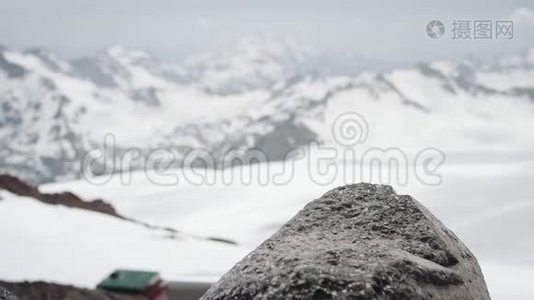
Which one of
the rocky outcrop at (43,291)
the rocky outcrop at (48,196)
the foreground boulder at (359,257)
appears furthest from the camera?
the rocky outcrop at (48,196)

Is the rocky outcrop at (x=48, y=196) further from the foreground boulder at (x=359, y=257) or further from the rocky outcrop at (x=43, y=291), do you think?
the foreground boulder at (x=359, y=257)

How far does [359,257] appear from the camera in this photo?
16.2 ft

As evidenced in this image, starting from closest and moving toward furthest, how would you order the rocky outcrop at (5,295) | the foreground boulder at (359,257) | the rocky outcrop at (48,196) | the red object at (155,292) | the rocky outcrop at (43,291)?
the foreground boulder at (359,257) < the rocky outcrop at (5,295) < the red object at (155,292) < the rocky outcrop at (43,291) < the rocky outcrop at (48,196)

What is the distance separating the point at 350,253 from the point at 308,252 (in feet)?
1.01

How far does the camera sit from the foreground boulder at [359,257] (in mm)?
4582

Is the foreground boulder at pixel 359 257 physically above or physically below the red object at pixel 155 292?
above

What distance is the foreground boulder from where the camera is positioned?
4.58 metres

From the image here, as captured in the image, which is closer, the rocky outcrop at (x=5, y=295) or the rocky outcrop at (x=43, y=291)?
the rocky outcrop at (x=5, y=295)

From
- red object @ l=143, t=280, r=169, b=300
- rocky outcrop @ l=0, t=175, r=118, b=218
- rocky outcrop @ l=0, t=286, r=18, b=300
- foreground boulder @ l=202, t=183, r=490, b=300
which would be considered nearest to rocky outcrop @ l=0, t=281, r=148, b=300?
red object @ l=143, t=280, r=169, b=300

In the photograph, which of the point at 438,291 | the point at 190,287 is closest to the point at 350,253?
the point at 438,291

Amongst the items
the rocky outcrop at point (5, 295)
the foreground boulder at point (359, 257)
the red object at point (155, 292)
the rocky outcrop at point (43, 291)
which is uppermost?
the foreground boulder at point (359, 257)

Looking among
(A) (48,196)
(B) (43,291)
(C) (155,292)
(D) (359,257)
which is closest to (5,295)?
(D) (359,257)

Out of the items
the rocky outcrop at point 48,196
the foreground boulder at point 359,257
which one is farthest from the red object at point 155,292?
the rocky outcrop at point 48,196

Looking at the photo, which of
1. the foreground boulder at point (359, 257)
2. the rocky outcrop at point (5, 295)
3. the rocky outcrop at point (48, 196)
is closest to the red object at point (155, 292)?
the rocky outcrop at point (5, 295)
